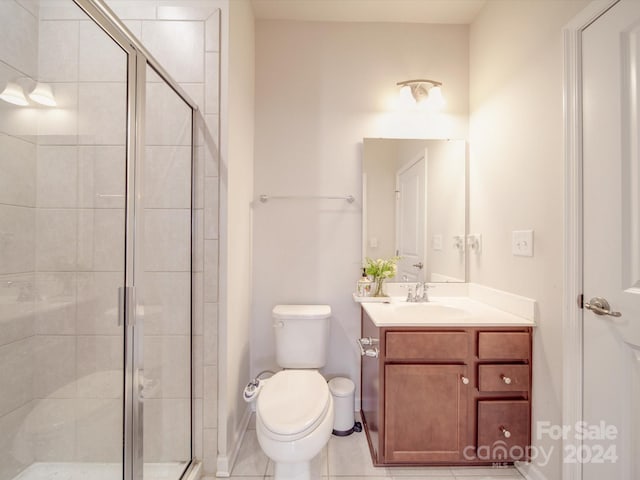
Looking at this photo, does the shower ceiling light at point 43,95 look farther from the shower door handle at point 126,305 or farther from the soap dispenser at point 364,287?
the soap dispenser at point 364,287

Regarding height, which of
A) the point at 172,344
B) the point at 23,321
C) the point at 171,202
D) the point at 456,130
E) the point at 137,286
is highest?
the point at 456,130

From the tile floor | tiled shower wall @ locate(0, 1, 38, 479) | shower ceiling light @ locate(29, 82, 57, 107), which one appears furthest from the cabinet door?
shower ceiling light @ locate(29, 82, 57, 107)

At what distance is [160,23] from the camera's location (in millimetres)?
1550

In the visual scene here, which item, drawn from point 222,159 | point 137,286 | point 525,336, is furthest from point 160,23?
point 525,336

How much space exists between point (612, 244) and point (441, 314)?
95 cm

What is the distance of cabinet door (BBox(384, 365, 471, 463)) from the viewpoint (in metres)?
1.55

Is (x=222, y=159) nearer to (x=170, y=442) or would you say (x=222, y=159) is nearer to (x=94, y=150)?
(x=94, y=150)

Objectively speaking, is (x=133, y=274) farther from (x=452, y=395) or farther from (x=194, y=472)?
(x=452, y=395)

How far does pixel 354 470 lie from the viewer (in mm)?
1618

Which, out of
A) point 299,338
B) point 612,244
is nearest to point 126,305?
point 299,338

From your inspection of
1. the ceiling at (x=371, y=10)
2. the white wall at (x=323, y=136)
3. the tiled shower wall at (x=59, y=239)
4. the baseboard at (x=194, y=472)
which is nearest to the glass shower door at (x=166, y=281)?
the baseboard at (x=194, y=472)

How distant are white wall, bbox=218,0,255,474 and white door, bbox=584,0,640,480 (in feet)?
5.06

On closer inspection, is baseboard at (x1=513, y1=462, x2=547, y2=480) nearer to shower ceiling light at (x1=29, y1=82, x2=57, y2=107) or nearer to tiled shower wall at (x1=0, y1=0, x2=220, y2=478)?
tiled shower wall at (x1=0, y1=0, x2=220, y2=478)

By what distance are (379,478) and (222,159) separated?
1753 mm
